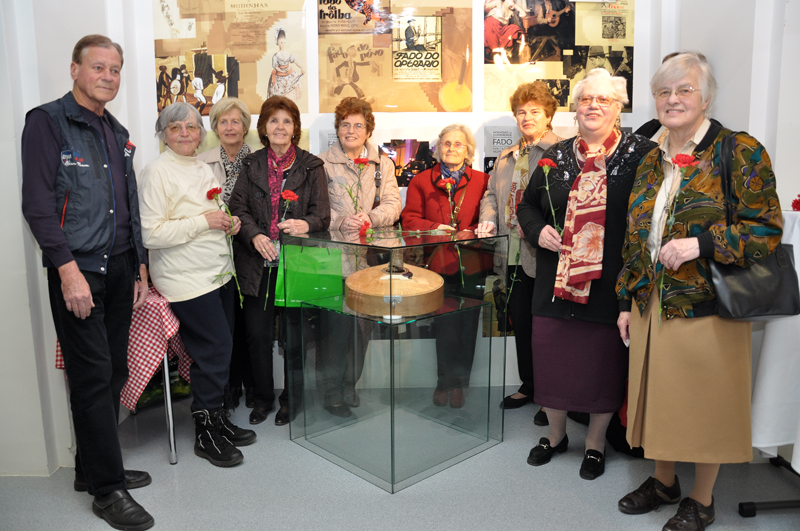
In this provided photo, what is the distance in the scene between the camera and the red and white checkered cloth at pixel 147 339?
2.78 m

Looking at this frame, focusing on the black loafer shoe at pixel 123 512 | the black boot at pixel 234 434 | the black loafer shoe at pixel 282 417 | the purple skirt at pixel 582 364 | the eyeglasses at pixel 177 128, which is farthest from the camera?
the black loafer shoe at pixel 282 417

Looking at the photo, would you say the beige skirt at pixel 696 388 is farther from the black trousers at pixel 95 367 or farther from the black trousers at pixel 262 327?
the black trousers at pixel 95 367

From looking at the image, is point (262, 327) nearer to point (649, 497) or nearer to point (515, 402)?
point (515, 402)

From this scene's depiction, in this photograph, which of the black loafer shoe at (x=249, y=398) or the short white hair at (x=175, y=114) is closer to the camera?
the short white hair at (x=175, y=114)

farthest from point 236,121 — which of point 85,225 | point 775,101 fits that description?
point 775,101

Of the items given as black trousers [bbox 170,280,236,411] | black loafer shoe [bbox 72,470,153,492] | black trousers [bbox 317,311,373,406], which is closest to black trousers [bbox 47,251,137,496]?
black loafer shoe [bbox 72,470,153,492]

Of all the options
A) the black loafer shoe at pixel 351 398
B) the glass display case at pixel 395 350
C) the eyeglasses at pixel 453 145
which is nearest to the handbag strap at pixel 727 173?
the glass display case at pixel 395 350

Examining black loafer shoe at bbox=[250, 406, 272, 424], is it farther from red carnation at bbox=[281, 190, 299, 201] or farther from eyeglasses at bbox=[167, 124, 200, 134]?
eyeglasses at bbox=[167, 124, 200, 134]

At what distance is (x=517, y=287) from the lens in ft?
11.2

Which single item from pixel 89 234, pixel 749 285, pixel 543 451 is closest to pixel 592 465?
pixel 543 451

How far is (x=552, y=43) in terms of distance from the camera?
3865 millimetres

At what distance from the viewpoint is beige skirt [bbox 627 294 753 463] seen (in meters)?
2.12

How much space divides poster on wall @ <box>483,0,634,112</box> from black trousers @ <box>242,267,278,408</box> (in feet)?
6.15

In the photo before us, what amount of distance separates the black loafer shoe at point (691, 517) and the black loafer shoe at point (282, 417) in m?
2.00
